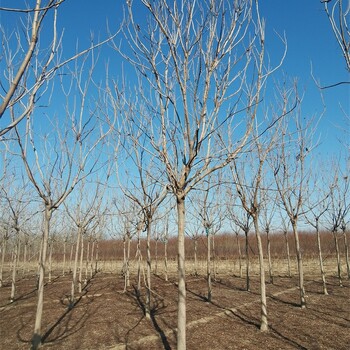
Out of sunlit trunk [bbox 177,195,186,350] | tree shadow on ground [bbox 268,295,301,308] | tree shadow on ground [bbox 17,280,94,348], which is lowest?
tree shadow on ground [bbox 17,280,94,348]

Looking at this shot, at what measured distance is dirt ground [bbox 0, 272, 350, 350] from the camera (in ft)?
19.6

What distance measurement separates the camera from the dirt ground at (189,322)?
19.6 feet

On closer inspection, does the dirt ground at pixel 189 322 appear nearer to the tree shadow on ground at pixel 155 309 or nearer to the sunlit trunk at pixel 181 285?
the tree shadow on ground at pixel 155 309

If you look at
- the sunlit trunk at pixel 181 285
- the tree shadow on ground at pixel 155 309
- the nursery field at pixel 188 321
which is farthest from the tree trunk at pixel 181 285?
the tree shadow on ground at pixel 155 309

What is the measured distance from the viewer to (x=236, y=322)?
7.27 meters

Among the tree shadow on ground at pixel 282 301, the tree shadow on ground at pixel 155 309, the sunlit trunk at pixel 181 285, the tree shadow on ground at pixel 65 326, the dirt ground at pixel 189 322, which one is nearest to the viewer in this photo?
the sunlit trunk at pixel 181 285

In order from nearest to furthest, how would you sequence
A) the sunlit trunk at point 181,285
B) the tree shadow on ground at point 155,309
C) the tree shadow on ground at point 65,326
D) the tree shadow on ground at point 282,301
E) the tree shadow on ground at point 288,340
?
the sunlit trunk at point 181,285
the tree shadow on ground at point 288,340
the tree shadow on ground at point 155,309
the tree shadow on ground at point 65,326
the tree shadow on ground at point 282,301

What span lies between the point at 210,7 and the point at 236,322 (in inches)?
249

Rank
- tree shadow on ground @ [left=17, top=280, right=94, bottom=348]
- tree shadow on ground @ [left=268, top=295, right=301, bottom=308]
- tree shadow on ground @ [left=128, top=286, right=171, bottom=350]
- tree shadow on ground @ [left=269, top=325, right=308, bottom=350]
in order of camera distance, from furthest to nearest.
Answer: tree shadow on ground @ [left=268, top=295, right=301, bottom=308] → tree shadow on ground @ [left=17, top=280, right=94, bottom=348] → tree shadow on ground @ [left=128, top=286, right=171, bottom=350] → tree shadow on ground @ [left=269, top=325, right=308, bottom=350]

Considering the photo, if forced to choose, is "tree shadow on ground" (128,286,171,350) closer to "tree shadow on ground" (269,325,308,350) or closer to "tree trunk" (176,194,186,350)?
"tree shadow on ground" (269,325,308,350)

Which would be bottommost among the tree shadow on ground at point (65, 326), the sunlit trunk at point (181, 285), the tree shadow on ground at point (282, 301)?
the tree shadow on ground at point (65, 326)

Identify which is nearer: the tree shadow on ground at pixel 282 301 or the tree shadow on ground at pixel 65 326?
the tree shadow on ground at pixel 65 326

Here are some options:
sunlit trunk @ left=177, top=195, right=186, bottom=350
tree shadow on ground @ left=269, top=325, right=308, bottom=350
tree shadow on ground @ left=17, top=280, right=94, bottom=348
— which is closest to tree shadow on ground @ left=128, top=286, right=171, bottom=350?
tree shadow on ground @ left=17, top=280, right=94, bottom=348

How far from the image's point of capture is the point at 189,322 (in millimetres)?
7227
